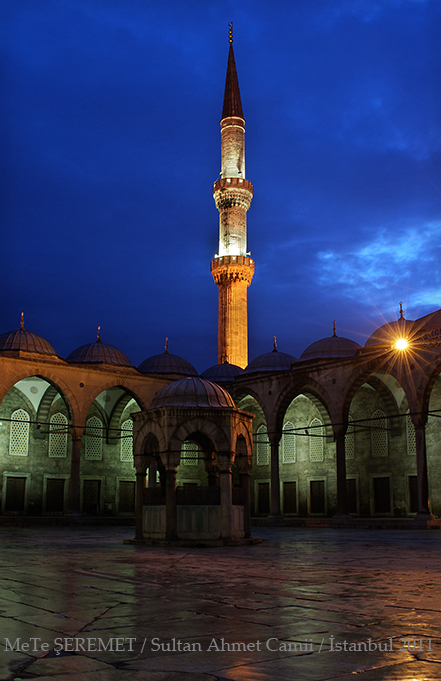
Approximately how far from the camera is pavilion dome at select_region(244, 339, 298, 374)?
93.8ft

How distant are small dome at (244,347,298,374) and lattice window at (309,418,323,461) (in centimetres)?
277

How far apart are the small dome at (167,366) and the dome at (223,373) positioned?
1443mm

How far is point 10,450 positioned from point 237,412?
17.4m

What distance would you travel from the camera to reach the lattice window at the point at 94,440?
1128 inches

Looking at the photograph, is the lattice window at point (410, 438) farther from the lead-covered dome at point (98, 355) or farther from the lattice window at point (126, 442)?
the lead-covered dome at point (98, 355)

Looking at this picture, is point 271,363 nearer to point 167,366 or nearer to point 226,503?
point 167,366

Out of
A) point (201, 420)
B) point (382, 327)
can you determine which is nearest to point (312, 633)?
point (201, 420)

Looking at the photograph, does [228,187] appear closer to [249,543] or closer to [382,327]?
[382,327]

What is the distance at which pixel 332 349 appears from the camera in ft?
89.5

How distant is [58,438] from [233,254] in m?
13.1

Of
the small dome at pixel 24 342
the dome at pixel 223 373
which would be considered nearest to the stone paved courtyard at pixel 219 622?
the small dome at pixel 24 342

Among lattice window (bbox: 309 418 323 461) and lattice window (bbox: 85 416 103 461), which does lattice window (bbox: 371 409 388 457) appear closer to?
lattice window (bbox: 309 418 323 461)

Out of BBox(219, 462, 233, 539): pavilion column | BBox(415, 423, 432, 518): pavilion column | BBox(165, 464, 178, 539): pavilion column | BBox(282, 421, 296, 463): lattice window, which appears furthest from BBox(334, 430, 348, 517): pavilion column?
BBox(165, 464, 178, 539): pavilion column

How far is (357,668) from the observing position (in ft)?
9.12
